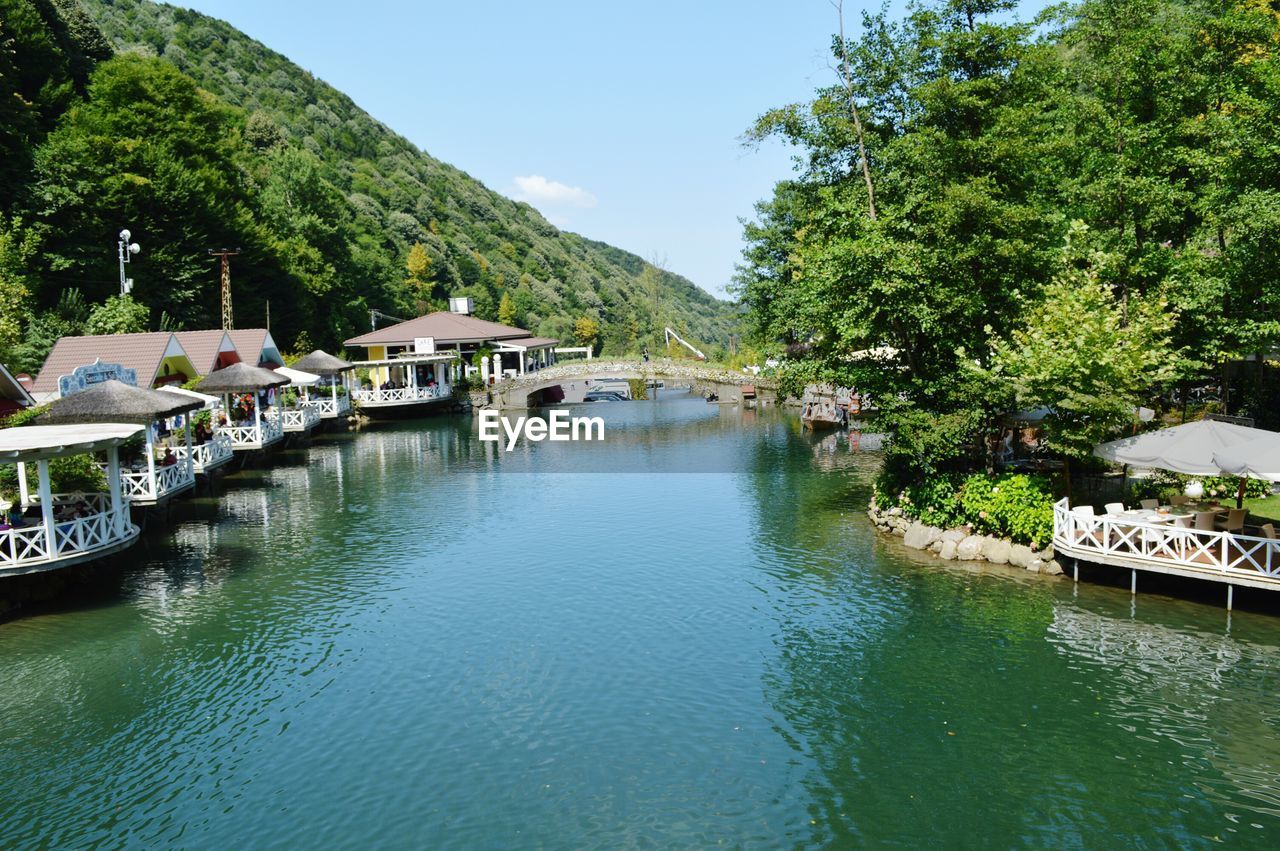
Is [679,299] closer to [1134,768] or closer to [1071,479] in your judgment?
[1071,479]

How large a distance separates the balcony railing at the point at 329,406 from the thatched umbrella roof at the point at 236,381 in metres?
14.1

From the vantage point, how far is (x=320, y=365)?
54.3 meters

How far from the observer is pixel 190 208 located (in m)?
56.8

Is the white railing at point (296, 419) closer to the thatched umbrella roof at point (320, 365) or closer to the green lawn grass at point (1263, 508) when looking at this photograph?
the thatched umbrella roof at point (320, 365)

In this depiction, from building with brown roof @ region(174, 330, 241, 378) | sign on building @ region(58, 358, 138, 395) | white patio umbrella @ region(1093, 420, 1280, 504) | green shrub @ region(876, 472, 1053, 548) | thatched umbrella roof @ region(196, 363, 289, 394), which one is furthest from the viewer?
building with brown roof @ region(174, 330, 241, 378)

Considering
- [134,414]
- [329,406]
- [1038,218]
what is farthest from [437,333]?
[1038,218]

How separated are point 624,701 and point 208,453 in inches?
1010

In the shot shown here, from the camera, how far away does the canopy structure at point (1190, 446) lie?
1878 cm

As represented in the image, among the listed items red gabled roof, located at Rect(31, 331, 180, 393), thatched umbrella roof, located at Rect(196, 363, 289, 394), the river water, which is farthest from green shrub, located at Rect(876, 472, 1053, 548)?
red gabled roof, located at Rect(31, 331, 180, 393)

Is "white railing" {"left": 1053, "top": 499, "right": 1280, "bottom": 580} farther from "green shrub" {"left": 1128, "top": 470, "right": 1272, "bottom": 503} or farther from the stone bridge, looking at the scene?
the stone bridge

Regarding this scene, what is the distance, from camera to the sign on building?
29.2m

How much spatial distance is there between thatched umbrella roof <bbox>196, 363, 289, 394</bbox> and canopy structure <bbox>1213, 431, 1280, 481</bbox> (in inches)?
1424

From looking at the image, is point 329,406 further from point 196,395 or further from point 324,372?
point 196,395

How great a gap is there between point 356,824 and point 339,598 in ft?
35.1
